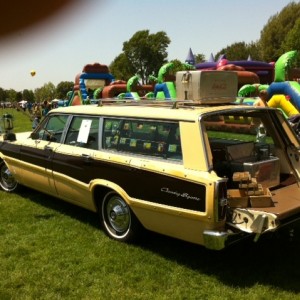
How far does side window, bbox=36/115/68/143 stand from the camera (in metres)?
5.46

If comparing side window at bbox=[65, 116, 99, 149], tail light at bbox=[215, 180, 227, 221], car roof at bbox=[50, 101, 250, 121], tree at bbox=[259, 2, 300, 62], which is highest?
car roof at bbox=[50, 101, 250, 121]

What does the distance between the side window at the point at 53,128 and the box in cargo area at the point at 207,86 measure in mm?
1788

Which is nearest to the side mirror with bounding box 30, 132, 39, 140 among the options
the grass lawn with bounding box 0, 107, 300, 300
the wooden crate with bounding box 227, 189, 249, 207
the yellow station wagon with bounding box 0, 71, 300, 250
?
the yellow station wagon with bounding box 0, 71, 300, 250

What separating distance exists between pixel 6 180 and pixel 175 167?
157 inches

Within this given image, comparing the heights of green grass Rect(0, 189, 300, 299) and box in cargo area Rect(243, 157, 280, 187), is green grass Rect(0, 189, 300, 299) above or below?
below

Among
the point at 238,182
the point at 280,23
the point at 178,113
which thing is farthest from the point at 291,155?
the point at 280,23

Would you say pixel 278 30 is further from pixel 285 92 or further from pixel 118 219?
pixel 118 219

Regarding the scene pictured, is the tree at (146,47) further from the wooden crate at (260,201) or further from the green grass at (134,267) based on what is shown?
the green grass at (134,267)

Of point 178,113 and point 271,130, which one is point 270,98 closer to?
point 271,130

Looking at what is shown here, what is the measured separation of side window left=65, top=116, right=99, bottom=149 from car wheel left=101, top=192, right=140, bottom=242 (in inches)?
26.2

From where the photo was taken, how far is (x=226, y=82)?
14.6 feet

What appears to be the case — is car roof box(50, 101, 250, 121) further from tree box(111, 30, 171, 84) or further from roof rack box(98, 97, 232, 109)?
tree box(111, 30, 171, 84)

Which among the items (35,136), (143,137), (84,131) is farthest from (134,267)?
(35,136)

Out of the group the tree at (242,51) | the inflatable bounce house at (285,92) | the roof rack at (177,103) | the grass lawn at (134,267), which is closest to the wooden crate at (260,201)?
the grass lawn at (134,267)
